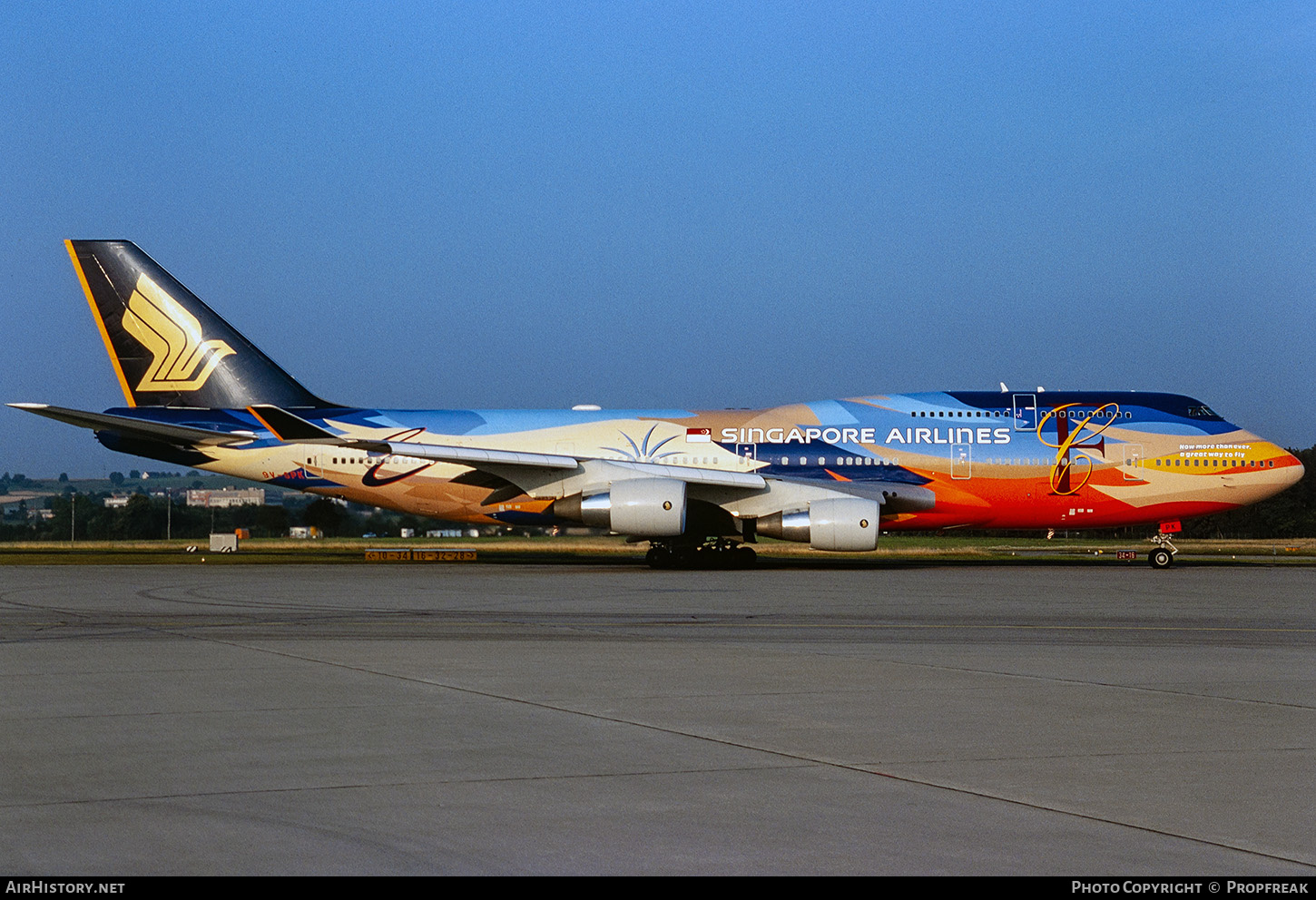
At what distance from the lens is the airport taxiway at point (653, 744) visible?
5500 mm

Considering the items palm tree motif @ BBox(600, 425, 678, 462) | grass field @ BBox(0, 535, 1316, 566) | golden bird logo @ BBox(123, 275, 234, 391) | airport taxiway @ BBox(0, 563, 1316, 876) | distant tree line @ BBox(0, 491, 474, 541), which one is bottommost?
airport taxiway @ BBox(0, 563, 1316, 876)

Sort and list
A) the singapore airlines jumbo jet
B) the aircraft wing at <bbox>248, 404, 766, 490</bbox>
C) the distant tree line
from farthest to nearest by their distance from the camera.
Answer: the distant tree line → the singapore airlines jumbo jet → the aircraft wing at <bbox>248, 404, 766, 490</bbox>

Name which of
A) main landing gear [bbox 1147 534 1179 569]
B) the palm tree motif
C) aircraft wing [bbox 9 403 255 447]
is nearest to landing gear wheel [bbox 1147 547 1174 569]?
main landing gear [bbox 1147 534 1179 569]

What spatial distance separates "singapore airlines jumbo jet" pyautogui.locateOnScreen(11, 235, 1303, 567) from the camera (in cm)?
2988

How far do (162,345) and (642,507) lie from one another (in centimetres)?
1365

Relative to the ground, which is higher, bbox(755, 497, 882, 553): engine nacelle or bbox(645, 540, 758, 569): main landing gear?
bbox(755, 497, 882, 553): engine nacelle

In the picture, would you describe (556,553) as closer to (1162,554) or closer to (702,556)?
(702,556)

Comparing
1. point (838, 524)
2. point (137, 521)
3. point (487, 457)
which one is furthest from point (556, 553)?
point (137, 521)

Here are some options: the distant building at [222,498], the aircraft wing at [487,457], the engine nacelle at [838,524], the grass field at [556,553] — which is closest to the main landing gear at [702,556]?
the aircraft wing at [487,457]

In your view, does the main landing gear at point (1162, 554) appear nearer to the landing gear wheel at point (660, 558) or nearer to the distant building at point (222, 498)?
the landing gear wheel at point (660, 558)

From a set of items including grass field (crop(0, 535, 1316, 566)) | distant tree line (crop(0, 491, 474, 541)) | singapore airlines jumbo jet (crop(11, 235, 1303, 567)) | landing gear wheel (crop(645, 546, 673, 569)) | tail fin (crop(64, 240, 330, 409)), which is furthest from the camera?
distant tree line (crop(0, 491, 474, 541))

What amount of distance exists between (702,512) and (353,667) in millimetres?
19554

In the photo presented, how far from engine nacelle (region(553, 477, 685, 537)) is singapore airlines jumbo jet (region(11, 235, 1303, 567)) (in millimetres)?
45

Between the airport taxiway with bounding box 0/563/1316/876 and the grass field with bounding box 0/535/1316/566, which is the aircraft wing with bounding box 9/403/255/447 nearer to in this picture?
the grass field with bounding box 0/535/1316/566
